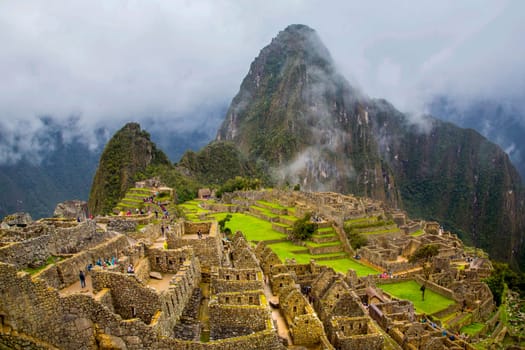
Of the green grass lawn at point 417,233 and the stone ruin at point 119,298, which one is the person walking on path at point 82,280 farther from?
the green grass lawn at point 417,233

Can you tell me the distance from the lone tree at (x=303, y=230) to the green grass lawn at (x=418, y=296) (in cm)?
1394

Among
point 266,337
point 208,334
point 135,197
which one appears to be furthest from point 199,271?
point 135,197

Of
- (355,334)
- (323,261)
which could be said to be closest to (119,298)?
(355,334)

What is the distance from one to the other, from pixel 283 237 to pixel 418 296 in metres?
19.8

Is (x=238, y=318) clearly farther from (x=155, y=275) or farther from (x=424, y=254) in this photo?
(x=424, y=254)

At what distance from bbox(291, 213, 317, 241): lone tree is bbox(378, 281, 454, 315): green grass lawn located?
13943mm

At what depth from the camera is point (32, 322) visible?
9031 mm

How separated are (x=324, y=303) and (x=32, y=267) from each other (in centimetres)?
1168

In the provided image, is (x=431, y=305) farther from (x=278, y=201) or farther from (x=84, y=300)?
(x=278, y=201)

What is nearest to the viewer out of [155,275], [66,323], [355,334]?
[66,323]

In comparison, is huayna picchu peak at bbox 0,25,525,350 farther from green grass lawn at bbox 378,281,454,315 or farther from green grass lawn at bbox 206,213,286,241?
green grass lawn at bbox 206,213,286,241

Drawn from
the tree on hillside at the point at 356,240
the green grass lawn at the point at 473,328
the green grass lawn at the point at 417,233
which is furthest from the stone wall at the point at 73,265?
the green grass lawn at the point at 417,233

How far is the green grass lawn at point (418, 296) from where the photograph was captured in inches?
1186

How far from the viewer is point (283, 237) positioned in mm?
49719
